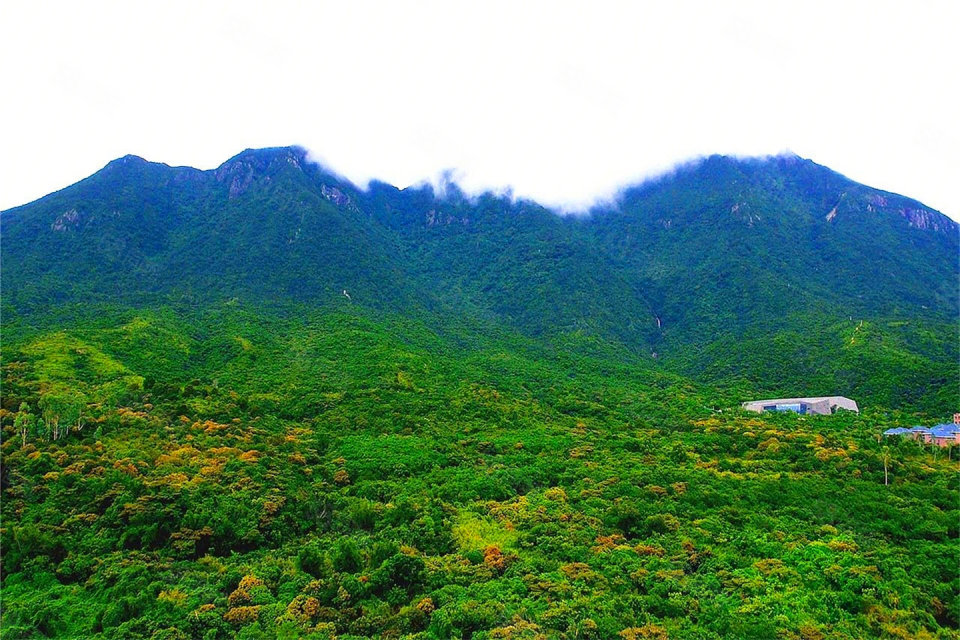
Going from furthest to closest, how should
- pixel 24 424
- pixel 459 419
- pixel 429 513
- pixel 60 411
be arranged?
pixel 459 419 < pixel 60 411 < pixel 24 424 < pixel 429 513

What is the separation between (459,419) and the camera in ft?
161

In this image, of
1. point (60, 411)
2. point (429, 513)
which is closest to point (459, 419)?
point (429, 513)

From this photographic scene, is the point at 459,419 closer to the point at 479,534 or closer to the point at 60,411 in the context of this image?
the point at 479,534

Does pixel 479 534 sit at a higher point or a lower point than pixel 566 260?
lower

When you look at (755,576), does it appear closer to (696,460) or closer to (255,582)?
(696,460)

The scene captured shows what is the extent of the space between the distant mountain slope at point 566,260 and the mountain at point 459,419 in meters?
0.63

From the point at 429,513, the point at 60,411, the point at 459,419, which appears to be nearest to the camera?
the point at 429,513

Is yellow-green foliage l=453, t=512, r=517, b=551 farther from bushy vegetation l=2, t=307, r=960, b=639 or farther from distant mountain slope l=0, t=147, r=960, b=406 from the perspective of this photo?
distant mountain slope l=0, t=147, r=960, b=406

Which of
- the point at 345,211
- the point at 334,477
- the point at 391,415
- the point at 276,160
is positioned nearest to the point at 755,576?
the point at 334,477

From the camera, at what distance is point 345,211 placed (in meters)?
111

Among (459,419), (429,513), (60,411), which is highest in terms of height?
(60,411)

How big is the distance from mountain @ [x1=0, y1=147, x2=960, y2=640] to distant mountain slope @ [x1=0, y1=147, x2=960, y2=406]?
24.8 inches

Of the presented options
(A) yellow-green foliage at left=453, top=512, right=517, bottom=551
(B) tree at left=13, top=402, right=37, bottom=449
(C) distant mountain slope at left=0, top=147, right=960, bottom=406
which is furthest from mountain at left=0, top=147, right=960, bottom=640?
(C) distant mountain slope at left=0, top=147, right=960, bottom=406

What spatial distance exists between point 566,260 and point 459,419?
199ft
